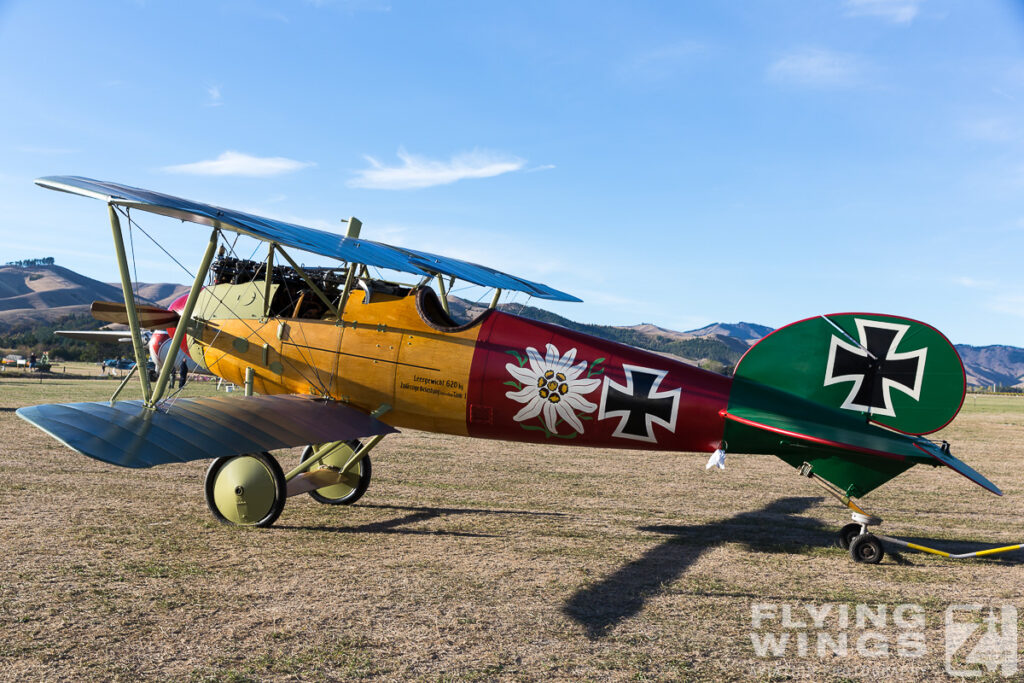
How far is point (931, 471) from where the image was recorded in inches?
535

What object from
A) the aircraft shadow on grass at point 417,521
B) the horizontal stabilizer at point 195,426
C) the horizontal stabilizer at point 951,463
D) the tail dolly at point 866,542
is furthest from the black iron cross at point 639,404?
the horizontal stabilizer at point 195,426

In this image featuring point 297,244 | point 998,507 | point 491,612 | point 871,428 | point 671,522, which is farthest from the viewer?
point 998,507

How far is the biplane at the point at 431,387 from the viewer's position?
6.48 meters

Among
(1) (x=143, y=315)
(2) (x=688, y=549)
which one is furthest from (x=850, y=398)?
(1) (x=143, y=315)

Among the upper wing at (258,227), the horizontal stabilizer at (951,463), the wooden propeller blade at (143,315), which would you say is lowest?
the horizontal stabilizer at (951,463)

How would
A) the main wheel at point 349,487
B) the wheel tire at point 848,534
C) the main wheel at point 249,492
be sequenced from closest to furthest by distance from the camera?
the wheel tire at point 848,534, the main wheel at point 249,492, the main wheel at point 349,487

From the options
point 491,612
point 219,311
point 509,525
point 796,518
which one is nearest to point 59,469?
point 219,311

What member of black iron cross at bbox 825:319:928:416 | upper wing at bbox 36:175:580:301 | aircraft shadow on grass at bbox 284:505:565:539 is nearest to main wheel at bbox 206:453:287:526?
aircraft shadow on grass at bbox 284:505:565:539

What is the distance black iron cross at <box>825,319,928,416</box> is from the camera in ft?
21.4

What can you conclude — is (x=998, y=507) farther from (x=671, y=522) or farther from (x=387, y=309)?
(x=387, y=309)

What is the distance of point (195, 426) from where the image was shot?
6547mm

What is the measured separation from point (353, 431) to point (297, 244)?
207cm

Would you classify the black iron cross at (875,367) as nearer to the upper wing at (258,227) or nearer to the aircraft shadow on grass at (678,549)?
the aircraft shadow on grass at (678,549)

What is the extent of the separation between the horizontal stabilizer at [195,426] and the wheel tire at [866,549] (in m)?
5.02
